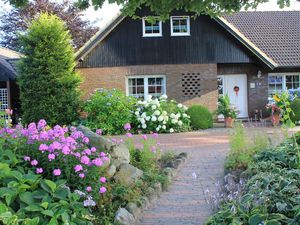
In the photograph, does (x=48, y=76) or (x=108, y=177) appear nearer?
(x=108, y=177)

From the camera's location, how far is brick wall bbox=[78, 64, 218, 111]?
67.5 feet

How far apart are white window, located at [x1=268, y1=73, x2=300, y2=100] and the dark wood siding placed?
8.02 ft

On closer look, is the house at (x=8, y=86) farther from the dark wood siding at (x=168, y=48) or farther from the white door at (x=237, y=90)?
the white door at (x=237, y=90)

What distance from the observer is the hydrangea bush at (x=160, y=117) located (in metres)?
17.6

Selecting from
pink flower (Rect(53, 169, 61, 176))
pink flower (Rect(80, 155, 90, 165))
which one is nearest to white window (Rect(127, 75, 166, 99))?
pink flower (Rect(80, 155, 90, 165))

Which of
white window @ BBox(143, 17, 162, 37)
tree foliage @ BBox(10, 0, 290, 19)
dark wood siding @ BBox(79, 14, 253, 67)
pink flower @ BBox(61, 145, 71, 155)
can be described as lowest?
pink flower @ BBox(61, 145, 71, 155)

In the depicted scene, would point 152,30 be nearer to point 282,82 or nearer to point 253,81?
point 253,81

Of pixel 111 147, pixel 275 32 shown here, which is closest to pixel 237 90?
pixel 275 32

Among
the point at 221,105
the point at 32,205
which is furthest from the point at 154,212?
the point at 221,105

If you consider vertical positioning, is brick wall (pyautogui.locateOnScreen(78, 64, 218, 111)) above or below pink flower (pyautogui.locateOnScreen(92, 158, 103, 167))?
above

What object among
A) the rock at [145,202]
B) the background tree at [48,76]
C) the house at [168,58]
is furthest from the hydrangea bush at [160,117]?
the rock at [145,202]

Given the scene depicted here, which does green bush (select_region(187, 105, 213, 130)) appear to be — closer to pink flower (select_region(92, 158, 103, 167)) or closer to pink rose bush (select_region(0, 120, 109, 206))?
pink rose bush (select_region(0, 120, 109, 206))

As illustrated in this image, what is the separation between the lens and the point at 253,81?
21.7 m

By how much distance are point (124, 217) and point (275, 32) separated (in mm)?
20290
